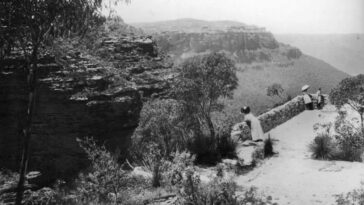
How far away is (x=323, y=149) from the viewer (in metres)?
10.4

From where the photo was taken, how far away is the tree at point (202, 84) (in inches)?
493

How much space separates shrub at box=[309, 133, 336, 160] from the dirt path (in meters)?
0.27

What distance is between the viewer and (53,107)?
4303 cm

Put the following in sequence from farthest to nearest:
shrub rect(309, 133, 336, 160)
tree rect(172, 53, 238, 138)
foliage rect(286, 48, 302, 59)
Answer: foliage rect(286, 48, 302, 59)
tree rect(172, 53, 238, 138)
shrub rect(309, 133, 336, 160)

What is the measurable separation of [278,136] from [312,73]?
8623cm

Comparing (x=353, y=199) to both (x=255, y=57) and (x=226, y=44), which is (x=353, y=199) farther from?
(x=226, y=44)

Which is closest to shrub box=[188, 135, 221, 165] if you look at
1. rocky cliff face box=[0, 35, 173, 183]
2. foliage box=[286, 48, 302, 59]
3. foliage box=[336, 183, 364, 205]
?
foliage box=[336, 183, 364, 205]

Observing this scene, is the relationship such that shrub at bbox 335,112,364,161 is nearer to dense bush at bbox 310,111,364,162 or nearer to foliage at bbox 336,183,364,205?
dense bush at bbox 310,111,364,162

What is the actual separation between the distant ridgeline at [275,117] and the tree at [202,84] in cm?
106

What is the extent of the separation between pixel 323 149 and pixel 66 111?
36.3 metres

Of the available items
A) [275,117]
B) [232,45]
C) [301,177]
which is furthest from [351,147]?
[232,45]

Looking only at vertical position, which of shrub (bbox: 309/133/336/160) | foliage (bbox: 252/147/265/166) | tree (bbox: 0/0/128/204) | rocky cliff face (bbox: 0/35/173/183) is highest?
tree (bbox: 0/0/128/204)

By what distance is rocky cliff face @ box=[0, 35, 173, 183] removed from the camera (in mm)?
39594

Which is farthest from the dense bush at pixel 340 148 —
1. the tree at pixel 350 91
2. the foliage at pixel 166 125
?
the foliage at pixel 166 125
